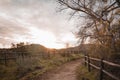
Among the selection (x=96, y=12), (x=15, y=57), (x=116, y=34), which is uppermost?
(x=96, y=12)

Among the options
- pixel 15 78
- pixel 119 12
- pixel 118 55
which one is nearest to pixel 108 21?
pixel 119 12

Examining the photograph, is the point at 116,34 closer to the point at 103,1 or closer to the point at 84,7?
the point at 103,1

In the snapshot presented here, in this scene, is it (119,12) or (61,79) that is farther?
(61,79)

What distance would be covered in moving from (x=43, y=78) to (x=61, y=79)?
5.77 ft

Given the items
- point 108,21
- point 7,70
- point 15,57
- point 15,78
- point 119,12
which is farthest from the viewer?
point 15,57

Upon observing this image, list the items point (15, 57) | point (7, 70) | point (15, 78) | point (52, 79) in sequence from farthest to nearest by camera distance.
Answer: point (15, 57) → point (7, 70) → point (15, 78) → point (52, 79)

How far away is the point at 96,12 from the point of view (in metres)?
11.9

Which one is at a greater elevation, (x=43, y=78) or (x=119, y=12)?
(x=119, y=12)

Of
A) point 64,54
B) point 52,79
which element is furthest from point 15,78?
point 64,54

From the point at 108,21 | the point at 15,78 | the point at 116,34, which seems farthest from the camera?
the point at 15,78

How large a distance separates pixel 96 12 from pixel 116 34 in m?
2.85

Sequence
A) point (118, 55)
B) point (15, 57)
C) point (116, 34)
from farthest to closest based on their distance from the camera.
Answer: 1. point (15, 57)
2. point (116, 34)
3. point (118, 55)

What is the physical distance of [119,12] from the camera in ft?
35.6

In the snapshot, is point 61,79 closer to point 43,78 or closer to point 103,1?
point 43,78
